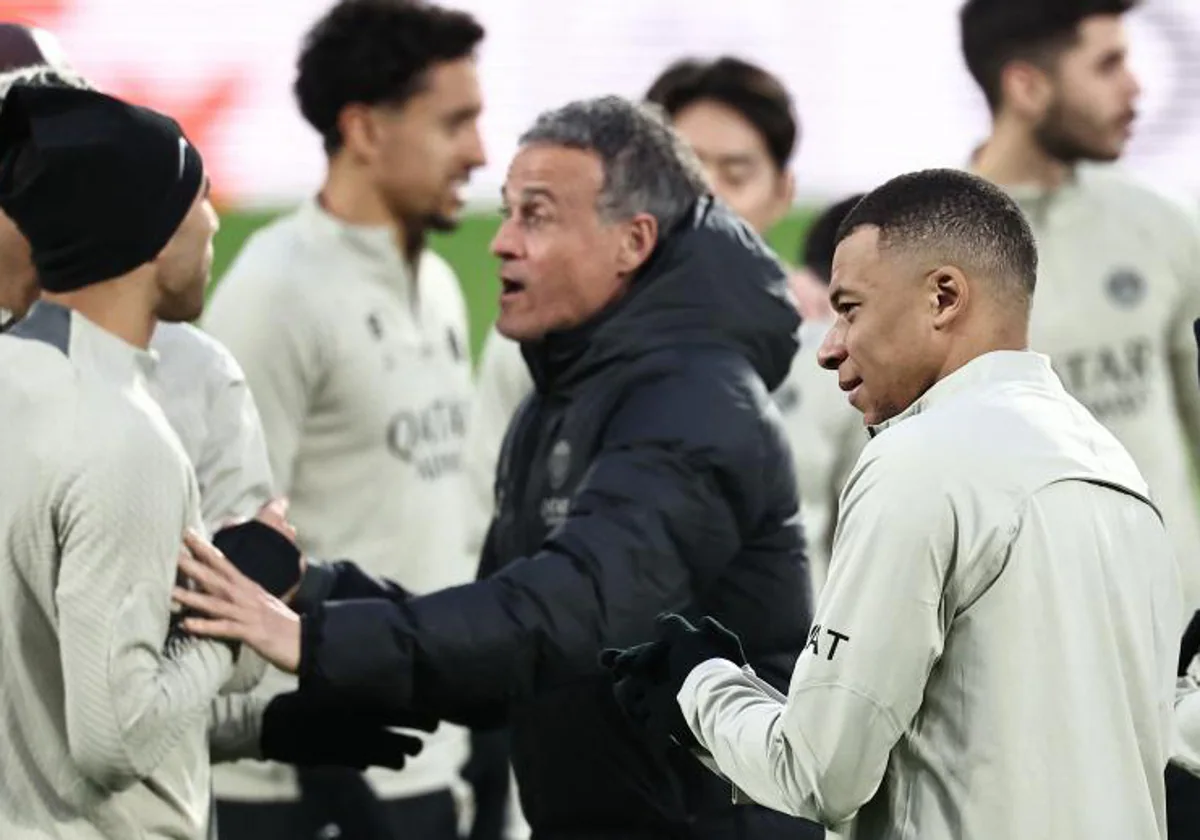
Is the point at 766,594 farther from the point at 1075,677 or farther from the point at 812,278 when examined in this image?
the point at 812,278

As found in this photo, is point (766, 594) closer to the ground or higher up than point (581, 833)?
higher up

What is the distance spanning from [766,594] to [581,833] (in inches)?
18.8

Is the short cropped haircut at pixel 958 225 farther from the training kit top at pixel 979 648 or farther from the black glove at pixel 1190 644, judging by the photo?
the black glove at pixel 1190 644

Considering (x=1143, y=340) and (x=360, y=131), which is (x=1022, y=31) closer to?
(x=1143, y=340)

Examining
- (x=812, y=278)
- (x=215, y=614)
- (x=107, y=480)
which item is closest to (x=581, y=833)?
(x=215, y=614)

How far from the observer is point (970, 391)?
128 inches

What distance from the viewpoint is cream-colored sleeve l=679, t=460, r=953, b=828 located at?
311 centimetres

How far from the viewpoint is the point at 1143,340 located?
683 centimetres

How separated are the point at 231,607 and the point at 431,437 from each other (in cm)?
261

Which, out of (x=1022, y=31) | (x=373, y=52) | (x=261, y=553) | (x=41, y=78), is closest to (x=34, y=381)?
(x=261, y=553)

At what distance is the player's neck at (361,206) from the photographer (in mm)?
6664

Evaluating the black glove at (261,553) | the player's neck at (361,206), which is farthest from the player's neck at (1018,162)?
the black glove at (261,553)

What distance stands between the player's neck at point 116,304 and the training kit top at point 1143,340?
342 centimetres

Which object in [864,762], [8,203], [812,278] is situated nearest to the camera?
[864,762]
